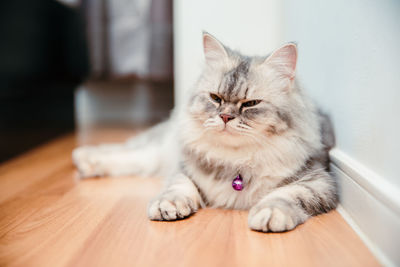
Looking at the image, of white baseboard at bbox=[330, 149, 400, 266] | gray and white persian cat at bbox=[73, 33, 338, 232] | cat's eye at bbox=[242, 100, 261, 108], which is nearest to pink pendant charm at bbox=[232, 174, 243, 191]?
gray and white persian cat at bbox=[73, 33, 338, 232]

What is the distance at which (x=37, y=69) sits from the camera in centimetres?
242

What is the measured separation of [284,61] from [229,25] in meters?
1.02

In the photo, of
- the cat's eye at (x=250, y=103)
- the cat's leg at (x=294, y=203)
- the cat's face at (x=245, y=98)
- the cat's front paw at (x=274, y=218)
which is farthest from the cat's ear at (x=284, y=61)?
the cat's front paw at (x=274, y=218)

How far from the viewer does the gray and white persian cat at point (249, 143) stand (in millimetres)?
1182

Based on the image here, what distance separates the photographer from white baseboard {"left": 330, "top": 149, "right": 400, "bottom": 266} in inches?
35.2

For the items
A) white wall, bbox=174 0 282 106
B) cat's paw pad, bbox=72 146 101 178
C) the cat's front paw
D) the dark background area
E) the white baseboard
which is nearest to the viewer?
the white baseboard

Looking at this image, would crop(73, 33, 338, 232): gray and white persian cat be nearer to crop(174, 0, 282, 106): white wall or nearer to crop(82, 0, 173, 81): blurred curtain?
crop(174, 0, 282, 106): white wall

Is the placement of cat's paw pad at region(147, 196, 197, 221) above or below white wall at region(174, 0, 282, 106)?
below

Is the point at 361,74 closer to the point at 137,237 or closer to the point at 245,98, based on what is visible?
the point at 245,98

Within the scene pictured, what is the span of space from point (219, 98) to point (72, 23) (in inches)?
79.7

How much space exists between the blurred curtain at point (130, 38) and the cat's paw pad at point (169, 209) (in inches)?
65.9

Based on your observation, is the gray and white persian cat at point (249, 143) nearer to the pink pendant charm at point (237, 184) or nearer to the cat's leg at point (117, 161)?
the pink pendant charm at point (237, 184)

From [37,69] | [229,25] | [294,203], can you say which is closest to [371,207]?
[294,203]

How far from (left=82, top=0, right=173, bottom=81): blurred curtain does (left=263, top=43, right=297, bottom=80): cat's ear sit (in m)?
1.53
